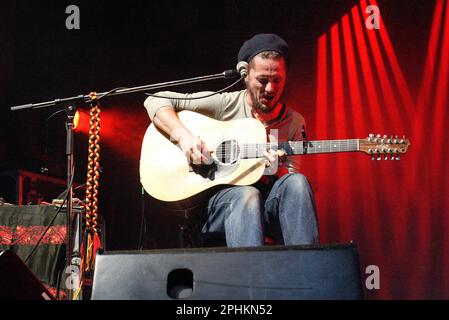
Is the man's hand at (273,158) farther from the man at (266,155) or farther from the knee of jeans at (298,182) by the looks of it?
the knee of jeans at (298,182)

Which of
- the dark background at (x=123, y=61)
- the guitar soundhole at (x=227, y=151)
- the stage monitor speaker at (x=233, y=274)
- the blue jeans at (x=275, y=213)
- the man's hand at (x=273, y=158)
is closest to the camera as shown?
the stage monitor speaker at (x=233, y=274)

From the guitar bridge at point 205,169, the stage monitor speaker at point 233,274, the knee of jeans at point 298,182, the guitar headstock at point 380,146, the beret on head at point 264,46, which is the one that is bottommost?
the stage monitor speaker at point 233,274

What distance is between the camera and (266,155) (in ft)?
7.86

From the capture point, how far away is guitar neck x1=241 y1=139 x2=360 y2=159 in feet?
8.03

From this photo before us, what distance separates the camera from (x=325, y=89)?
4016mm

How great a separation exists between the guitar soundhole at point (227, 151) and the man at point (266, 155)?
67mm

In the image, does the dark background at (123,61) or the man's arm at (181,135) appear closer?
Result: the man's arm at (181,135)

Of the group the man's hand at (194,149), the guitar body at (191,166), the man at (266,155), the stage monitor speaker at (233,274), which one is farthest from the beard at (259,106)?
the stage monitor speaker at (233,274)

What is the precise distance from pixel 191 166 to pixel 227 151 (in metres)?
0.19

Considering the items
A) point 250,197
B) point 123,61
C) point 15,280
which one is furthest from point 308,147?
point 123,61

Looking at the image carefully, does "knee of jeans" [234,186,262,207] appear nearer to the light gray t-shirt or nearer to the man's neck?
the light gray t-shirt

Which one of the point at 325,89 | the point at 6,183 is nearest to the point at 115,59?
the point at 6,183

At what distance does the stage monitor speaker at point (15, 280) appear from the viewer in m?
1.46
